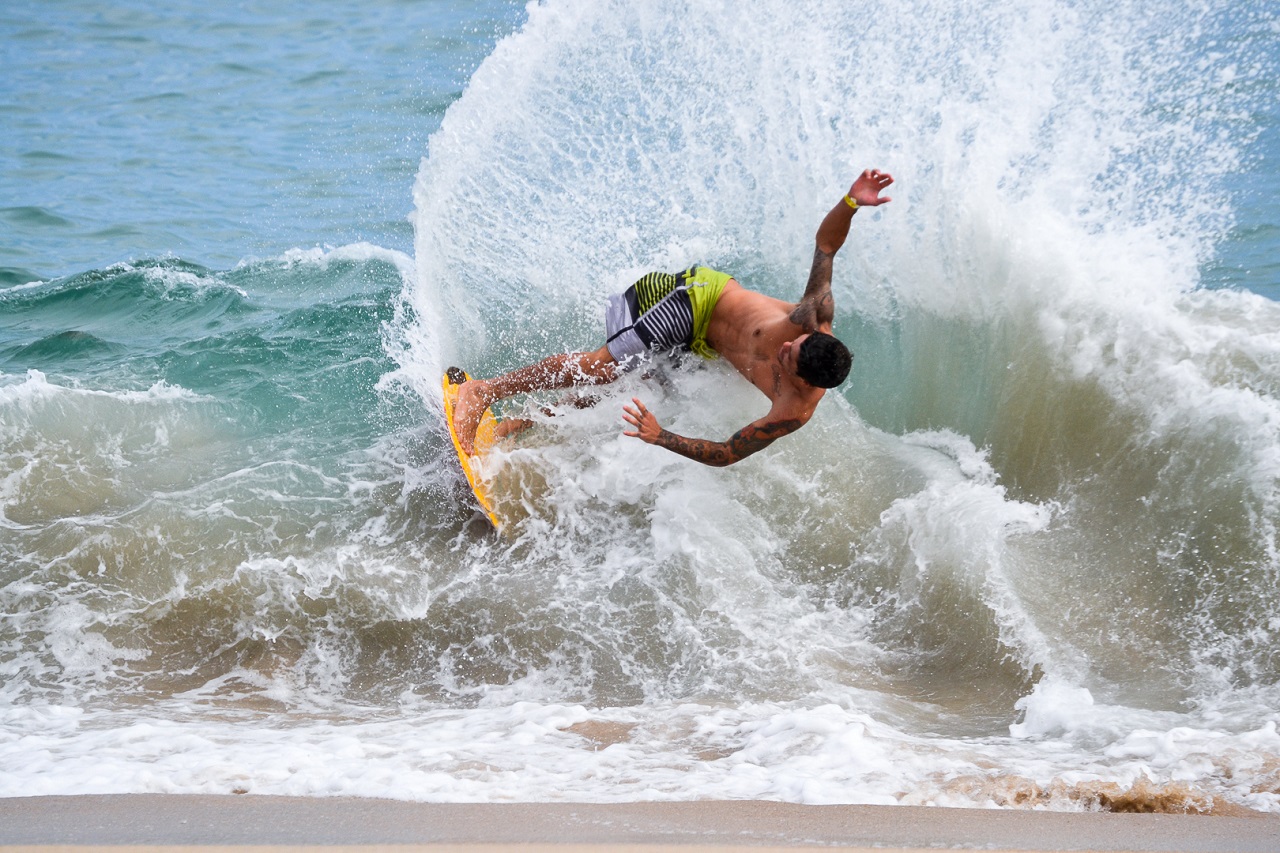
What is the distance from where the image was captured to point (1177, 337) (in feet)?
16.9

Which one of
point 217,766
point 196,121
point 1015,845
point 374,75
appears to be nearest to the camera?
point 1015,845

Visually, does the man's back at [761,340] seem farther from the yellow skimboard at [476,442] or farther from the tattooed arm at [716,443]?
the yellow skimboard at [476,442]

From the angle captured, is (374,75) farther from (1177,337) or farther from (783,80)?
(1177,337)

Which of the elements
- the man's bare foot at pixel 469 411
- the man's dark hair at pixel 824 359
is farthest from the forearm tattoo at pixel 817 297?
the man's bare foot at pixel 469 411

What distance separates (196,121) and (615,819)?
12771 mm

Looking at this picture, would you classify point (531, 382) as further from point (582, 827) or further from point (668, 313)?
point (582, 827)

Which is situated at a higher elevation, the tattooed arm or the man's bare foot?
the man's bare foot

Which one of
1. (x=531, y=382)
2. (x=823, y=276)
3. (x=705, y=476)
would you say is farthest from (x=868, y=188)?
(x=531, y=382)

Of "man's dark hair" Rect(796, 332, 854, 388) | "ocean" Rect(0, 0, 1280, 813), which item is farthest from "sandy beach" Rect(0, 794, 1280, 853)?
"man's dark hair" Rect(796, 332, 854, 388)

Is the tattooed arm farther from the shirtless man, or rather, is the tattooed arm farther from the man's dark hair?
the man's dark hair

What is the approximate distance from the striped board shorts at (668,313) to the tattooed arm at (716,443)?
0.69 m

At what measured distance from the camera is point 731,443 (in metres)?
4.59

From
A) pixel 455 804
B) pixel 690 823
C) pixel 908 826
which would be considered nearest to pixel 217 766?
pixel 455 804

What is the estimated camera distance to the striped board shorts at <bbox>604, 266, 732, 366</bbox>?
505cm
